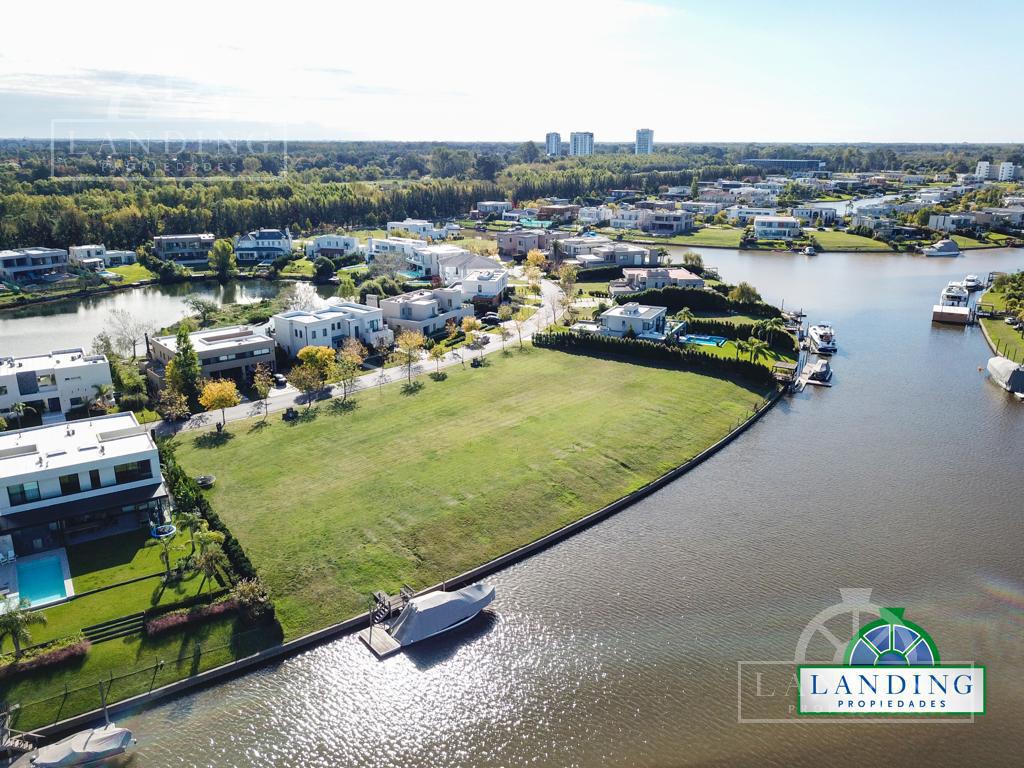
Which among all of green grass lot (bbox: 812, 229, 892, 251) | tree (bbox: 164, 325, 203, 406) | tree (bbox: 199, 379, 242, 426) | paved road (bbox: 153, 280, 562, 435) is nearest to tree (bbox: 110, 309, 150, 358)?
tree (bbox: 164, 325, 203, 406)

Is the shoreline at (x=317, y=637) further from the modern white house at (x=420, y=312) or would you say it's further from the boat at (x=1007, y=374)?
the boat at (x=1007, y=374)

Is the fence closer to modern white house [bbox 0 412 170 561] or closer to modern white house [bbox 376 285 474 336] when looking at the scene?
modern white house [bbox 0 412 170 561]

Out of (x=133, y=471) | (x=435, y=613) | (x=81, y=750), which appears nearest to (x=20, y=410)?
(x=133, y=471)

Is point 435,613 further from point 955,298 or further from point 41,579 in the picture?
point 955,298

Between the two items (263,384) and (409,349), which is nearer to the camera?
(263,384)

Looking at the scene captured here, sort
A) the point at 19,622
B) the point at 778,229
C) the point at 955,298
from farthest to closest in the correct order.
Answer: the point at 778,229
the point at 955,298
the point at 19,622

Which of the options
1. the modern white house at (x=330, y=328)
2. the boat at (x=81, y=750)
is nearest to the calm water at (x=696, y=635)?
the boat at (x=81, y=750)

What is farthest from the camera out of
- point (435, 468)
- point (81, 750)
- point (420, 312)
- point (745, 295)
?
point (745, 295)
